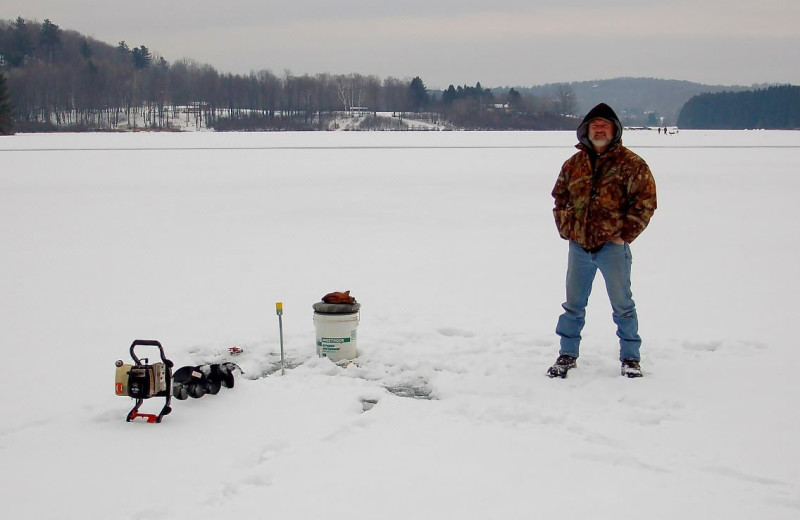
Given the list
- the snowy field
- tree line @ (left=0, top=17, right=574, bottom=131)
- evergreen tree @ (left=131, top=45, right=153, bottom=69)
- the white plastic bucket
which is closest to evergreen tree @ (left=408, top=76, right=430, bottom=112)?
tree line @ (left=0, top=17, right=574, bottom=131)

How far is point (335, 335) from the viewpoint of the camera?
18.4ft

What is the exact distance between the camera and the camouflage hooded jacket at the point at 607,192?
4.98 meters

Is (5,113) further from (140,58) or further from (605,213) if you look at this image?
(140,58)

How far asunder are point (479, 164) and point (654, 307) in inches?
916

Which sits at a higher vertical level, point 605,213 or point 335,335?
point 605,213

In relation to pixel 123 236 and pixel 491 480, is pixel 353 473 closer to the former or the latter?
pixel 491 480

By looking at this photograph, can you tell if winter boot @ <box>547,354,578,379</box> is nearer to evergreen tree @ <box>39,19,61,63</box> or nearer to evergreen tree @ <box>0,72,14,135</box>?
evergreen tree @ <box>0,72,14,135</box>

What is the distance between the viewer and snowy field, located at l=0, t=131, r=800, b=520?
3713 millimetres

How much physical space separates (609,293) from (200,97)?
490 feet

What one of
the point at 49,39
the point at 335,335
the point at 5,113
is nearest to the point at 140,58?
the point at 49,39

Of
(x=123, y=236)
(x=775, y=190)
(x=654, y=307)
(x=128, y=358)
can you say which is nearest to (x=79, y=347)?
(x=128, y=358)

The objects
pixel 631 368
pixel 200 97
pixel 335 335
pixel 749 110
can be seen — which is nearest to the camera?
pixel 631 368

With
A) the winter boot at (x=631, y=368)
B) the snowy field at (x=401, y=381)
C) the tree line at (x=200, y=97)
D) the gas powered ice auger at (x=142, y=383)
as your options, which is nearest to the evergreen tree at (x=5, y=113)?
the tree line at (x=200, y=97)

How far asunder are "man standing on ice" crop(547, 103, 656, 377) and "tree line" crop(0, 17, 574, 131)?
108 m
